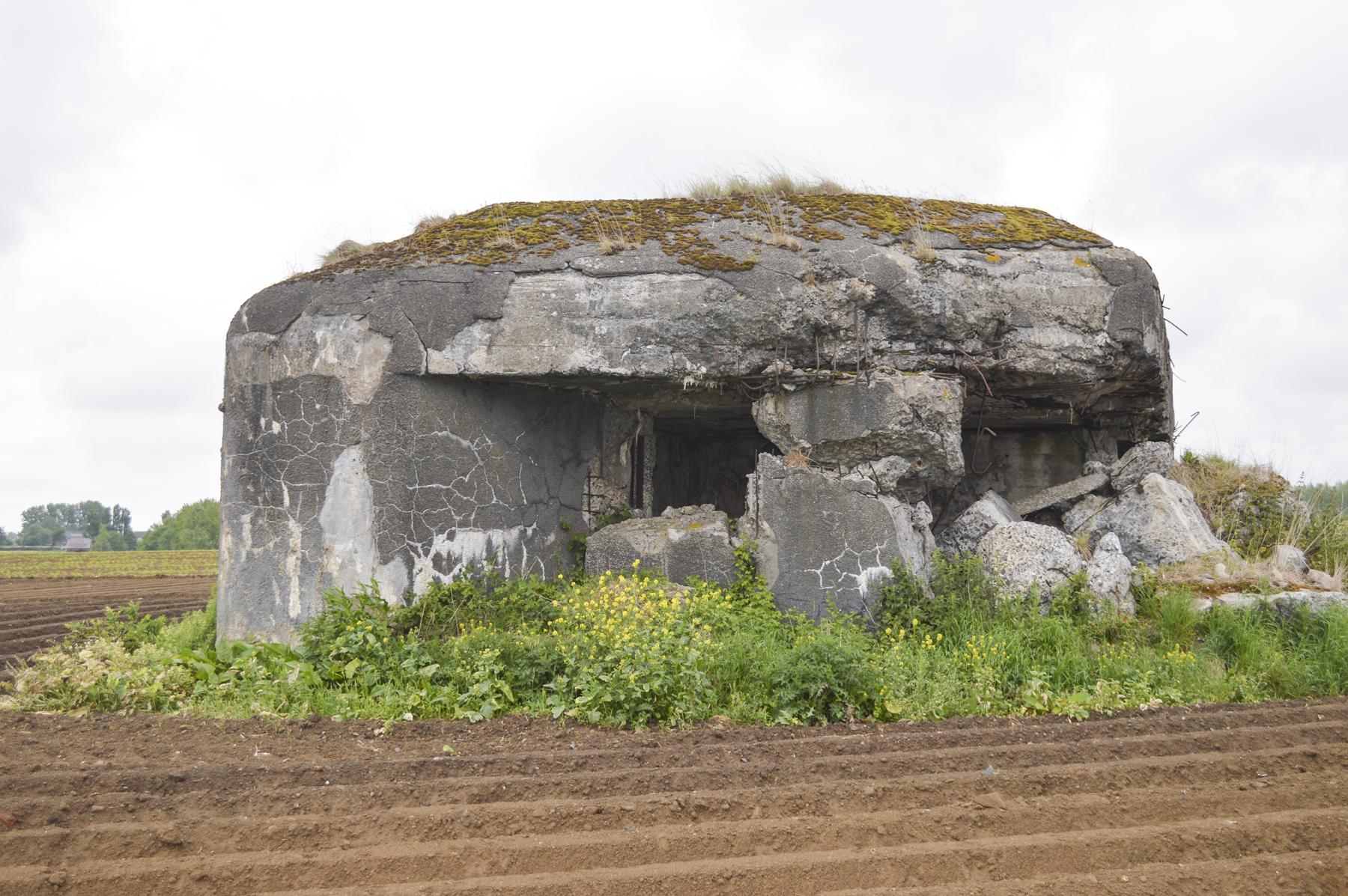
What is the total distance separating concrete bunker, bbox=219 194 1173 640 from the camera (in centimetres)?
739

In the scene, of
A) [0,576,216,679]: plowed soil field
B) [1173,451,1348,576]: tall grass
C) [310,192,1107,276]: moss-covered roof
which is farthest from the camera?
[0,576,216,679]: plowed soil field

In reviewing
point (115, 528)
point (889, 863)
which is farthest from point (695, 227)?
point (115, 528)

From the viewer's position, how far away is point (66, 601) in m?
16.3

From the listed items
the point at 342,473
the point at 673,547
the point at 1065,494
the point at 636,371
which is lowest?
the point at 673,547

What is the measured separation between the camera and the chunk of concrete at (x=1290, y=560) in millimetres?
8250

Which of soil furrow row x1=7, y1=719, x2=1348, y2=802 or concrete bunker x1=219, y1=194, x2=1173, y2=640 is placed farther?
concrete bunker x1=219, y1=194, x2=1173, y2=640

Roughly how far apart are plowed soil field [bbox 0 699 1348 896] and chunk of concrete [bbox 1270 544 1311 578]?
3.18 metres

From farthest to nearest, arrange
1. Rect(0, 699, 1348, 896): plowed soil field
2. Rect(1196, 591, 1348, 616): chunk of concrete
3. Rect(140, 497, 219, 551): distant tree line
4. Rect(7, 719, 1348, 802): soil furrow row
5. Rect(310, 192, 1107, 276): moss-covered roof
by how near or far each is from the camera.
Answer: Rect(140, 497, 219, 551): distant tree line
Rect(310, 192, 1107, 276): moss-covered roof
Rect(1196, 591, 1348, 616): chunk of concrete
Rect(7, 719, 1348, 802): soil furrow row
Rect(0, 699, 1348, 896): plowed soil field

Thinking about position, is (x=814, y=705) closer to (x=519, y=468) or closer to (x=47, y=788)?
(x=519, y=468)

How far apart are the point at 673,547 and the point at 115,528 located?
82.8 metres

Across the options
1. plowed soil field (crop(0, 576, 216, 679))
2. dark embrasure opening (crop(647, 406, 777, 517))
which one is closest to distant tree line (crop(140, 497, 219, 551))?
plowed soil field (crop(0, 576, 216, 679))

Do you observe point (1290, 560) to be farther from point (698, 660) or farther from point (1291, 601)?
point (698, 660)

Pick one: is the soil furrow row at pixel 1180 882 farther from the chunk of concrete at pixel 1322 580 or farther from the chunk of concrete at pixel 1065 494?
the chunk of concrete at pixel 1065 494

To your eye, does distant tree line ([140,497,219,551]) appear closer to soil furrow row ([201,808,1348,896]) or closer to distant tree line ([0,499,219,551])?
distant tree line ([0,499,219,551])
